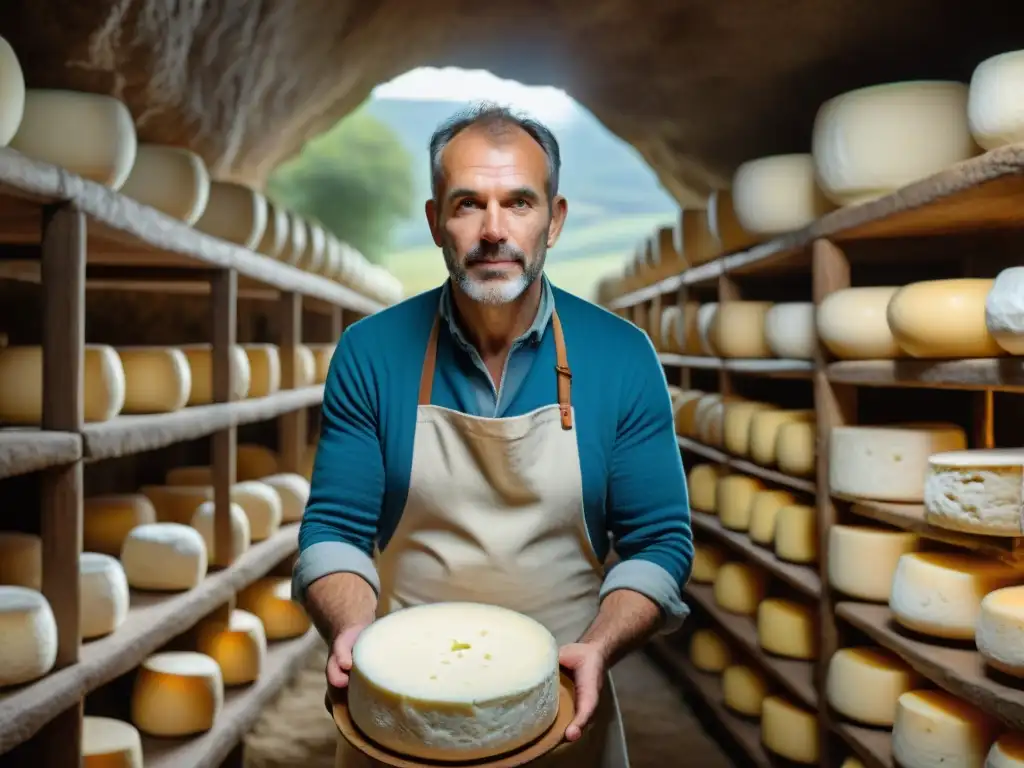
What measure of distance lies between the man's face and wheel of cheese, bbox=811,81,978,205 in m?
1.16

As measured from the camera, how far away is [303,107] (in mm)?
4402

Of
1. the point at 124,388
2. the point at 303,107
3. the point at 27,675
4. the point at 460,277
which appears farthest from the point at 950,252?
the point at 303,107

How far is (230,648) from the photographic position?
3207mm

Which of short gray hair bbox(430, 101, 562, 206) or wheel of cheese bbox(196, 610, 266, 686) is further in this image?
wheel of cheese bbox(196, 610, 266, 686)

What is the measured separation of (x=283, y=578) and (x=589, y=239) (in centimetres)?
1673

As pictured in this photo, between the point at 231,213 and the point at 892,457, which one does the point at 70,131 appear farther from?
the point at 892,457

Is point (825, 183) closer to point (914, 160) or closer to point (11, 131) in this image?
point (914, 160)

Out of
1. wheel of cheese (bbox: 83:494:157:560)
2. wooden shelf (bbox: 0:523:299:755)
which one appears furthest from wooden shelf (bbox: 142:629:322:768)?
wheel of cheese (bbox: 83:494:157:560)

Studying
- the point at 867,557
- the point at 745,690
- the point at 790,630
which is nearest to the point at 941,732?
the point at 867,557

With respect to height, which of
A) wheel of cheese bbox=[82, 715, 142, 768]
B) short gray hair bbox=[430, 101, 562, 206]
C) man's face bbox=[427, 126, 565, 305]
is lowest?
wheel of cheese bbox=[82, 715, 142, 768]

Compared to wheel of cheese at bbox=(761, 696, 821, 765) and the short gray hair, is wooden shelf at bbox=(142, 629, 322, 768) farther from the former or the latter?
the short gray hair

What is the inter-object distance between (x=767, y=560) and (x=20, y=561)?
84.1 inches

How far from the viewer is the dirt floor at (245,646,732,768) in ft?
11.0

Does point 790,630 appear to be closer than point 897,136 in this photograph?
No
